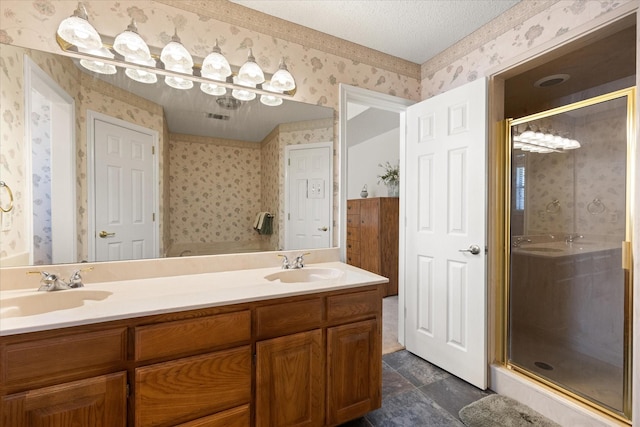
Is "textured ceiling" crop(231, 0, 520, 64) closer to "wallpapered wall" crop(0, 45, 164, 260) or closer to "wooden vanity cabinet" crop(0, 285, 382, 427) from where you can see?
"wallpapered wall" crop(0, 45, 164, 260)

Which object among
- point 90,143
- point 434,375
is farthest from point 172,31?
point 434,375

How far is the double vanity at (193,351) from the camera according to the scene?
0.91 meters

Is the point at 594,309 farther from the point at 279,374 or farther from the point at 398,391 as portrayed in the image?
the point at 279,374

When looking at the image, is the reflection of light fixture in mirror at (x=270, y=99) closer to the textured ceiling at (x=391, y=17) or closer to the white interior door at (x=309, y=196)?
the white interior door at (x=309, y=196)

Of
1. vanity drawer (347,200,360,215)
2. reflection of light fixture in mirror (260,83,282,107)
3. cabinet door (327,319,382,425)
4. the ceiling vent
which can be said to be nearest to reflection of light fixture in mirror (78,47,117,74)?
the ceiling vent

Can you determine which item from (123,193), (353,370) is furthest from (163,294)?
(353,370)

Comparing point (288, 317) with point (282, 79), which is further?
point (282, 79)

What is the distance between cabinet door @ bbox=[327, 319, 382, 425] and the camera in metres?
1.40

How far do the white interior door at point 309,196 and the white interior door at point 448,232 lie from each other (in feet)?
2.60

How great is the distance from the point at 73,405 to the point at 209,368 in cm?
44

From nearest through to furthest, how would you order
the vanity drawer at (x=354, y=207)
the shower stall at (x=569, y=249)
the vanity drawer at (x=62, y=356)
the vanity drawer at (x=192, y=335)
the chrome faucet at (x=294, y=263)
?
1. the vanity drawer at (x=62, y=356)
2. the vanity drawer at (x=192, y=335)
3. the shower stall at (x=569, y=249)
4. the chrome faucet at (x=294, y=263)
5. the vanity drawer at (x=354, y=207)

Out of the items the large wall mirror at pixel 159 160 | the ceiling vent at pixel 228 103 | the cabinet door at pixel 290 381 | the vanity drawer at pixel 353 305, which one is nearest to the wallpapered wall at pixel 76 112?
the large wall mirror at pixel 159 160

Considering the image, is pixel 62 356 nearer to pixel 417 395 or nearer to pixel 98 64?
pixel 98 64

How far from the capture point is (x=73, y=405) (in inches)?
37.1
